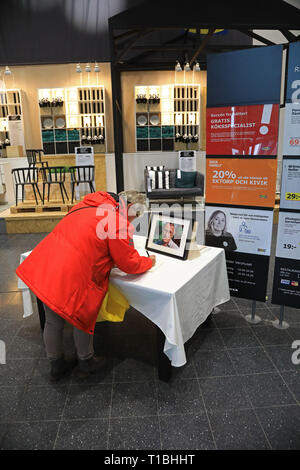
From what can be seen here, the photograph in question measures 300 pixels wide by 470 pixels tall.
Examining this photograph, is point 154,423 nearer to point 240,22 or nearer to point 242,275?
point 242,275

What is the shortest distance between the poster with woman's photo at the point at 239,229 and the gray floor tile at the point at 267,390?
1.04 meters

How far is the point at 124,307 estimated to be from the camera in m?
2.65

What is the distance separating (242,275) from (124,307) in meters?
1.24

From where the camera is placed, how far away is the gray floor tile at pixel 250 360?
→ 2.72 m

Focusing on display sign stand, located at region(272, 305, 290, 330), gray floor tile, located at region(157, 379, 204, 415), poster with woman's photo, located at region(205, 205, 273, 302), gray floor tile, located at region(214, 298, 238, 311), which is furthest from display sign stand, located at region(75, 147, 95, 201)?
gray floor tile, located at region(157, 379, 204, 415)

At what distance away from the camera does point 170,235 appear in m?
Answer: 2.89

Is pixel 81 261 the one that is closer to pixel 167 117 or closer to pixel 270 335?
pixel 270 335

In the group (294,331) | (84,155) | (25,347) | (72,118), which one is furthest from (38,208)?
(294,331)

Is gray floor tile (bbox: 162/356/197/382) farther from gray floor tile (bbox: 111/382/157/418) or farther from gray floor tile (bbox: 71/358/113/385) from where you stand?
gray floor tile (bbox: 71/358/113/385)

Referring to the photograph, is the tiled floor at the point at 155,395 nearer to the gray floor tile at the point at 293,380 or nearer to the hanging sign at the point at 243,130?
the gray floor tile at the point at 293,380

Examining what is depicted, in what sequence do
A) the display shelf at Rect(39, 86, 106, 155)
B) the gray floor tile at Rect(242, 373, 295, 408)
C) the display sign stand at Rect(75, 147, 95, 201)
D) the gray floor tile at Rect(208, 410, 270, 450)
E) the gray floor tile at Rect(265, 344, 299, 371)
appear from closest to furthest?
the gray floor tile at Rect(208, 410, 270, 450)
the gray floor tile at Rect(242, 373, 295, 408)
the gray floor tile at Rect(265, 344, 299, 371)
the display sign stand at Rect(75, 147, 95, 201)
the display shelf at Rect(39, 86, 106, 155)

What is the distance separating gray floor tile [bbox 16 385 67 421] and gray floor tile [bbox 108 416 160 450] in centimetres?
40

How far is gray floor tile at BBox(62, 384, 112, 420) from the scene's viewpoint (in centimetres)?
230

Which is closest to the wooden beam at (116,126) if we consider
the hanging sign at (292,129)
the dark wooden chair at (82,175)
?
the dark wooden chair at (82,175)
